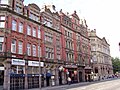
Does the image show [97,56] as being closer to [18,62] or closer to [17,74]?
[18,62]

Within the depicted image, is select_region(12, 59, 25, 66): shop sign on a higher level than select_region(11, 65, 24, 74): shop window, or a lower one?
higher

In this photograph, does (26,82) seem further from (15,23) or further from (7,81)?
Result: (15,23)

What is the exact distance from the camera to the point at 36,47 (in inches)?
1538

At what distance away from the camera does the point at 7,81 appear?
3030cm

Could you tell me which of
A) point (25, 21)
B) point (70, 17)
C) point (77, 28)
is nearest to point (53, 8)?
point (70, 17)

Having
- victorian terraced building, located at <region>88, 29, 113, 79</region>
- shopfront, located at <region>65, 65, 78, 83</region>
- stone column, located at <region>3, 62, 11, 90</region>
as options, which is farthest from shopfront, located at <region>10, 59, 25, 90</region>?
victorian terraced building, located at <region>88, 29, 113, 79</region>

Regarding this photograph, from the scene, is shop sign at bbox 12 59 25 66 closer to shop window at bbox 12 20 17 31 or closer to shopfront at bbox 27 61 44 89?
shopfront at bbox 27 61 44 89

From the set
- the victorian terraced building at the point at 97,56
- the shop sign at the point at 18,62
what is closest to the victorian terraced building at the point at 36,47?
the shop sign at the point at 18,62

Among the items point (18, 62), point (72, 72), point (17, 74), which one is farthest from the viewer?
A: point (72, 72)

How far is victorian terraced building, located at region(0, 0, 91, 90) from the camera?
31.7 meters

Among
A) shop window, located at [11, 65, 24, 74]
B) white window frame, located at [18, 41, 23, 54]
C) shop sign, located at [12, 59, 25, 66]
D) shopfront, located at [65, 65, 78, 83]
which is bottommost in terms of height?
shopfront, located at [65, 65, 78, 83]

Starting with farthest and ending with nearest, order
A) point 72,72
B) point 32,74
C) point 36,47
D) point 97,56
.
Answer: point 97,56 → point 72,72 → point 36,47 → point 32,74

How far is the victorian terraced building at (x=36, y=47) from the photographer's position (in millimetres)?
31748

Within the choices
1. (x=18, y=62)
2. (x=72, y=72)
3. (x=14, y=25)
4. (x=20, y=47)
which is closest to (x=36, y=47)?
(x=20, y=47)
